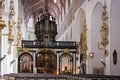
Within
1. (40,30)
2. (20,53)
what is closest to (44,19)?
(40,30)

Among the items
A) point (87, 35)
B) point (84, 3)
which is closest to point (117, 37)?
point (87, 35)

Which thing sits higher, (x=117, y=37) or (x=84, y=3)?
(x=84, y=3)

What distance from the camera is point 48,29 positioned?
133ft

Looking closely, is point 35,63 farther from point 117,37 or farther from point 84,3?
point 117,37

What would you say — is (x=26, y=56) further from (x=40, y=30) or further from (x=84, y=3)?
(x=84, y=3)

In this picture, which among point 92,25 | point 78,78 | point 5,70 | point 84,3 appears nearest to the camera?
point 78,78

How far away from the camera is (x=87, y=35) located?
28.4 metres

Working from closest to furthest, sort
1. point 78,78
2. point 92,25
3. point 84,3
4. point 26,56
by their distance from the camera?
point 78,78, point 92,25, point 84,3, point 26,56

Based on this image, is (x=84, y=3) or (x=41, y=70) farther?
(x=41, y=70)

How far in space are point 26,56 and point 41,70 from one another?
10.3 ft

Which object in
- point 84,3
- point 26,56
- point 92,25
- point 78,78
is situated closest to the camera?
point 78,78

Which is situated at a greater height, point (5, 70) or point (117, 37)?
point (117, 37)

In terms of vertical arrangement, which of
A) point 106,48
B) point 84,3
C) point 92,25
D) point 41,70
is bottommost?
point 41,70

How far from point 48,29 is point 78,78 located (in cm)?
A: 2361
